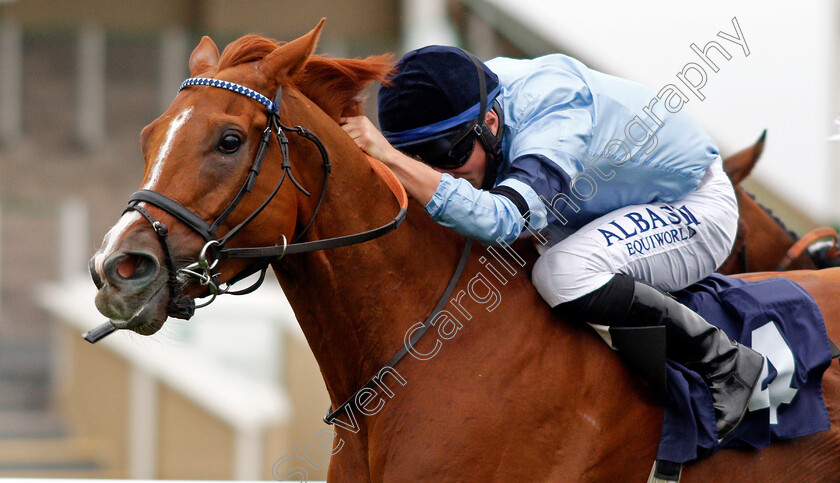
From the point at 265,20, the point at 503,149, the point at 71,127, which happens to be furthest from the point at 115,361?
the point at 71,127

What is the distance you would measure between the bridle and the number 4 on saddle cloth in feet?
2.51

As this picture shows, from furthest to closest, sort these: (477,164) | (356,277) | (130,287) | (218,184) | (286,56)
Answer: (477,164)
(356,277)
(286,56)
(218,184)
(130,287)

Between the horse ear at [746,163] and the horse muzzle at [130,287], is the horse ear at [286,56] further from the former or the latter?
the horse ear at [746,163]

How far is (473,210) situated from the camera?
2096 mm

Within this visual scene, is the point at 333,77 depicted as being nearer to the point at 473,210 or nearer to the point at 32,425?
the point at 473,210

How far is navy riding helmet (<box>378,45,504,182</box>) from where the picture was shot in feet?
7.82

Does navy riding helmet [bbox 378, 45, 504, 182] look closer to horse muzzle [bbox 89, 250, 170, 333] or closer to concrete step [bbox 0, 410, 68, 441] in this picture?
horse muzzle [bbox 89, 250, 170, 333]

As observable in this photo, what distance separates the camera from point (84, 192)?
46.6 ft

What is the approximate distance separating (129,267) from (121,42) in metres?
13.9

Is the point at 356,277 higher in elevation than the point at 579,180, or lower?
lower

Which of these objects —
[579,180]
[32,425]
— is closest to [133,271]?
[579,180]

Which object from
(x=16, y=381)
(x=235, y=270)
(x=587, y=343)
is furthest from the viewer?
(x=16, y=381)

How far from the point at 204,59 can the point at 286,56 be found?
0.85 feet

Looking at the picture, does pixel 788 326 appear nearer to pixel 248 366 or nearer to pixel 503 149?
pixel 503 149
